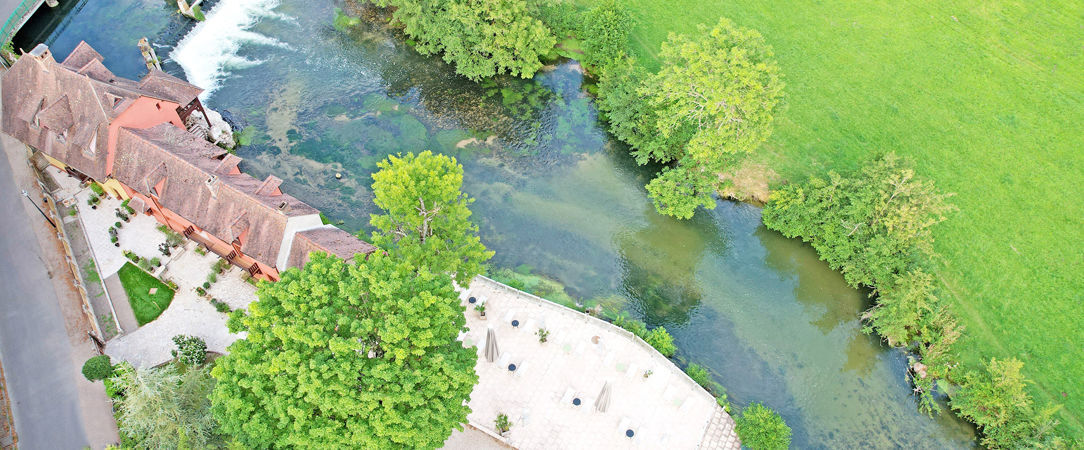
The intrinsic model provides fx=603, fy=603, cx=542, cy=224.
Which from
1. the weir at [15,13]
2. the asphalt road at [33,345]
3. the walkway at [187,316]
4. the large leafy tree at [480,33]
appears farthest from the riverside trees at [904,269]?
the weir at [15,13]

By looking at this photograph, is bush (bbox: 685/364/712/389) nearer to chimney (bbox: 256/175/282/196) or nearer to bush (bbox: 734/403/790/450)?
bush (bbox: 734/403/790/450)

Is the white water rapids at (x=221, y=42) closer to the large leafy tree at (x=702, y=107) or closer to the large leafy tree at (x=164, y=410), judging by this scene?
the large leafy tree at (x=164, y=410)

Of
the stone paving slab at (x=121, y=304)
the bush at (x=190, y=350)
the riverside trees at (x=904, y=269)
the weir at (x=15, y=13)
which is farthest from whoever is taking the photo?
the weir at (x=15, y=13)

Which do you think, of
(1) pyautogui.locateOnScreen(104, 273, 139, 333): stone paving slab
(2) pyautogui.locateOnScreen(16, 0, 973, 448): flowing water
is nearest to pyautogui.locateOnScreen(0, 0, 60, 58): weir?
(2) pyautogui.locateOnScreen(16, 0, 973, 448): flowing water

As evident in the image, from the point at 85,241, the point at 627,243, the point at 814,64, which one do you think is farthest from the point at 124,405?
the point at 814,64

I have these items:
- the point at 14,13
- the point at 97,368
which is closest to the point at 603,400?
the point at 97,368
